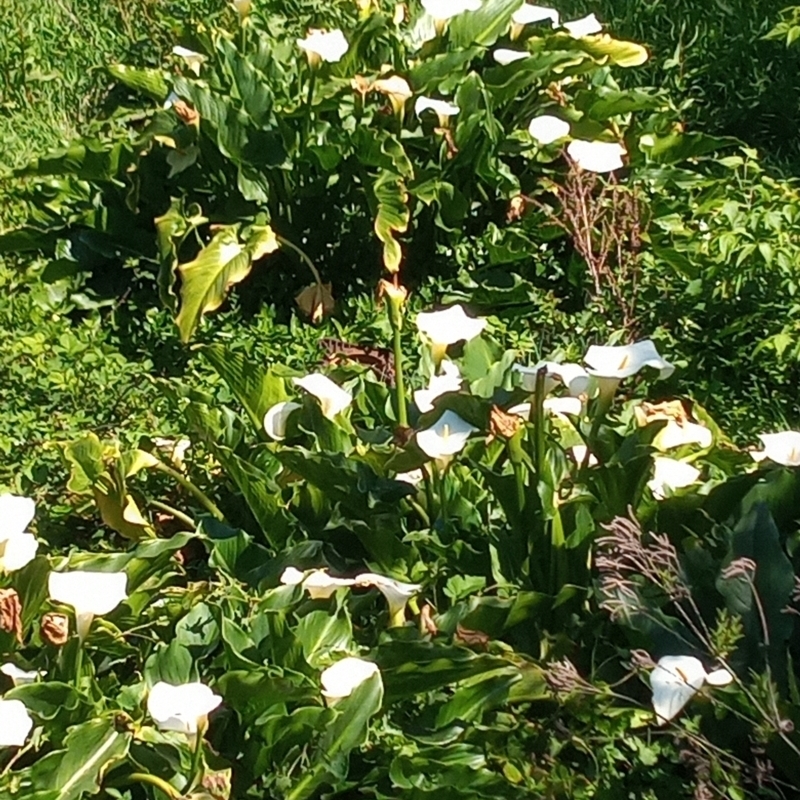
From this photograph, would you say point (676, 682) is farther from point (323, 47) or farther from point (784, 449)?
point (323, 47)

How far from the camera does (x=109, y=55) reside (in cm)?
628

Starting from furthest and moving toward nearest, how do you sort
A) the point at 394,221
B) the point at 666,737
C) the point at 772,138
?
the point at 772,138
the point at 394,221
the point at 666,737

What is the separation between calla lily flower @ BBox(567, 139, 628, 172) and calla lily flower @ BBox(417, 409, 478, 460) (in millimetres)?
1433

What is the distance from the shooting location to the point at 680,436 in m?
3.29

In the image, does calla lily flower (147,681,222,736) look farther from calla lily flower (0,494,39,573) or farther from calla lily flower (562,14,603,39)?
calla lily flower (562,14,603,39)

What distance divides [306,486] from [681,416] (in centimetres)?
88

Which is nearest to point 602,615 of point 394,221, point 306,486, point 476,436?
point 476,436

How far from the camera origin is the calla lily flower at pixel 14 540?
296 cm

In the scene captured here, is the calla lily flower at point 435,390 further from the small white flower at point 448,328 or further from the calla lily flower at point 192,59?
the calla lily flower at point 192,59

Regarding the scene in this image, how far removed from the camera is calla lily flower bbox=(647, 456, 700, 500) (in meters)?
3.11

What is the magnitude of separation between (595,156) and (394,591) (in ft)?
6.30

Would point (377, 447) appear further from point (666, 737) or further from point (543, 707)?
point (666, 737)

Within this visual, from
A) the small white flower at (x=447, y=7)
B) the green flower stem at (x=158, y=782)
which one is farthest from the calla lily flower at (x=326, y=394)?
the small white flower at (x=447, y=7)

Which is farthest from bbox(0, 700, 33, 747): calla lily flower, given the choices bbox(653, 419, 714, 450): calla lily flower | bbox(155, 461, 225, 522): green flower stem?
bbox(653, 419, 714, 450): calla lily flower
